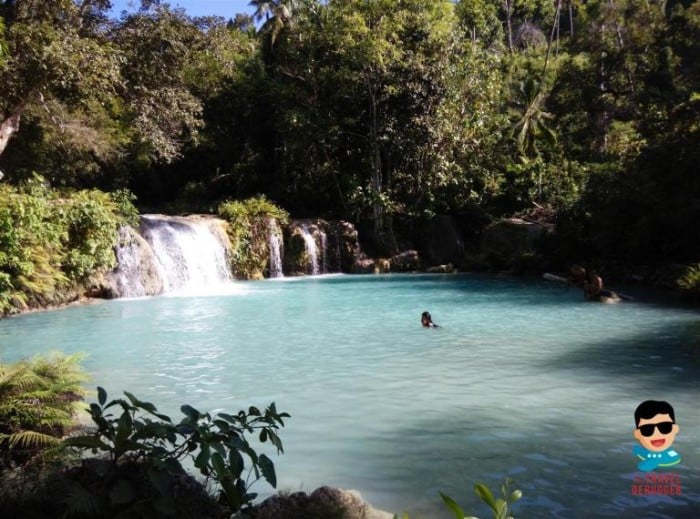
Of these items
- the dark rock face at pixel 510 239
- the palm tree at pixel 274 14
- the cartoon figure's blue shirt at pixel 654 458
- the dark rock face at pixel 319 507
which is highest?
→ the palm tree at pixel 274 14

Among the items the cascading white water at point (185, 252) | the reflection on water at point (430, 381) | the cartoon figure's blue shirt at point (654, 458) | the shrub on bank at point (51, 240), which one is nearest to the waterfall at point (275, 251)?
the cascading white water at point (185, 252)

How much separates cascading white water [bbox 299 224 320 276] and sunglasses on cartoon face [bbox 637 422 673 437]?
2072 centimetres

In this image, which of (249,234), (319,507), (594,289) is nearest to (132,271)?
(249,234)

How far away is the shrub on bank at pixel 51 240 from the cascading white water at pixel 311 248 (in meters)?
8.00

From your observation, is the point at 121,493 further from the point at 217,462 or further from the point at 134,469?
the point at 217,462

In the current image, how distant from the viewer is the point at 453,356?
27.6ft

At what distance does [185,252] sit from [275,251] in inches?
193

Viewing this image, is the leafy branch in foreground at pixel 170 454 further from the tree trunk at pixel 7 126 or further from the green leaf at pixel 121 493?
the tree trunk at pixel 7 126

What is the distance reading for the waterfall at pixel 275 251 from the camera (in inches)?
938

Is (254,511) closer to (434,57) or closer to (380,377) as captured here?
(380,377)

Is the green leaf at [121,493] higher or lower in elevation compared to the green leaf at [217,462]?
lower

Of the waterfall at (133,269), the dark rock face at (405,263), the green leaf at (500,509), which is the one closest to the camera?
the green leaf at (500,509)

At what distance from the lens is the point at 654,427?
4.12 metres

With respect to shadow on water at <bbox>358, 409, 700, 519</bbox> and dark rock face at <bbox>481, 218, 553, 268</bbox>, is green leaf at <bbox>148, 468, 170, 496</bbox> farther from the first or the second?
dark rock face at <bbox>481, 218, 553, 268</bbox>
